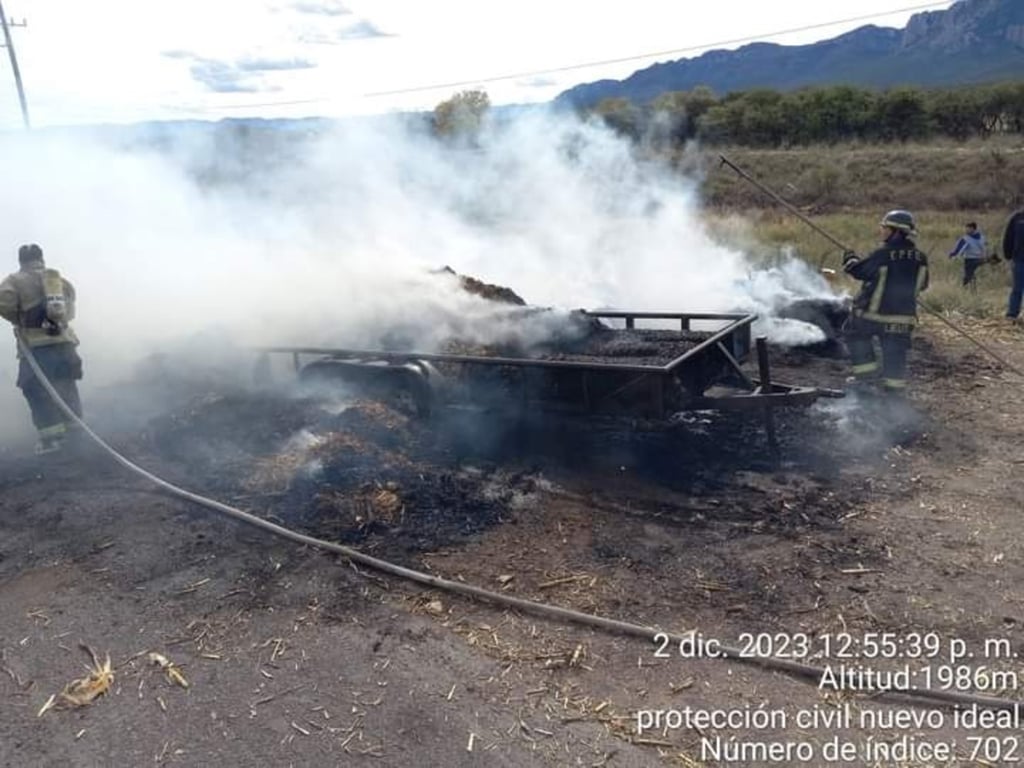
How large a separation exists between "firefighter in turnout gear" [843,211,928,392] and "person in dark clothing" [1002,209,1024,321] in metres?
4.13

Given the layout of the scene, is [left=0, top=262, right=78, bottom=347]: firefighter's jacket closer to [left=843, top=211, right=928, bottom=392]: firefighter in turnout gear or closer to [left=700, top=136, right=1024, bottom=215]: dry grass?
[left=843, top=211, right=928, bottom=392]: firefighter in turnout gear

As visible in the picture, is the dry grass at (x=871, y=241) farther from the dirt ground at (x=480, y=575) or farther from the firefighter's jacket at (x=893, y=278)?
the dirt ground at (x=480, y=575)

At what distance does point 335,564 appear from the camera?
5.09 m

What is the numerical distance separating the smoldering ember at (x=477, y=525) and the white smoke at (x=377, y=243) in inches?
3.4

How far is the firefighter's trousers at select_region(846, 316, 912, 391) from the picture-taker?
795 centimetres

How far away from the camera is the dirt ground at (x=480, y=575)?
365 cm

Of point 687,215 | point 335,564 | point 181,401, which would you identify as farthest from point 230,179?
point 335,564

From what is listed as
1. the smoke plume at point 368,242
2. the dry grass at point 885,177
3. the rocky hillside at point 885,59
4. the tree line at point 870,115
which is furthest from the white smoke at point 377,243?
the rocky hillside at point 885,59

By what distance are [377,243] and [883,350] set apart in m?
6.55

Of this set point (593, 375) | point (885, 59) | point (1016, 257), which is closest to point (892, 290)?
point (593, 375)

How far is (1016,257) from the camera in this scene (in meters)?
11.3

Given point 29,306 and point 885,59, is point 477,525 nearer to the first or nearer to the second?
point 29,306

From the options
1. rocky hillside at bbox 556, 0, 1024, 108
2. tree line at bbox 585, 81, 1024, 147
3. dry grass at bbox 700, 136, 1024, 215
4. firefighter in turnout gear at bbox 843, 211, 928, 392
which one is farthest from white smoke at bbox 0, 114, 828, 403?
rocky hillside at bbox 556, 0, 1024, 108

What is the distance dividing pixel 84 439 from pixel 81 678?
413 cm
